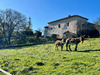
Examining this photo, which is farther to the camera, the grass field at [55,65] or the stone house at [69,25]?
the stone house at [69,25]

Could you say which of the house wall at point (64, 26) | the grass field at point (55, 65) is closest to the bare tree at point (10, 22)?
the house wall at point (64, 26)

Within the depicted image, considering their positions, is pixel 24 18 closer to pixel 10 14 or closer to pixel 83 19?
pixel 10 14

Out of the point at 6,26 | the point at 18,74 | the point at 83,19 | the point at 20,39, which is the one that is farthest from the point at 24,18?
the point at 18,74

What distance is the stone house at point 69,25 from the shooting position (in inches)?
1230

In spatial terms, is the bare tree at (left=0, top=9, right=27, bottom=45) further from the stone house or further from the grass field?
the grass field

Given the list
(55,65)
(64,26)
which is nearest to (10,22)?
(64,26)

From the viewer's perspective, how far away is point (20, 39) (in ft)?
106

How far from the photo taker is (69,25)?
35688 millimetres

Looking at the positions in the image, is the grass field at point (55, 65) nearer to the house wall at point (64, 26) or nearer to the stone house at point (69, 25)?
the stone house at point (69, 25)

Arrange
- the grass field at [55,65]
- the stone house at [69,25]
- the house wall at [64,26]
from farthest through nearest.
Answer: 1. the house wall at [64,26]
2. the stone house at [69,25]
3. the grass field at [55,65]

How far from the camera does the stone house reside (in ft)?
103

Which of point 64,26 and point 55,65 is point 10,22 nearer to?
point 64,26

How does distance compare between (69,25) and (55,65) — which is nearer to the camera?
(55,65)

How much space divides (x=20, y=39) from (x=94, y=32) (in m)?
27.3
